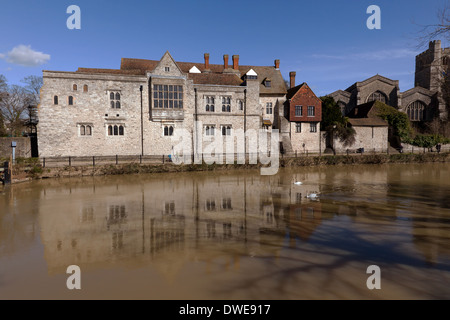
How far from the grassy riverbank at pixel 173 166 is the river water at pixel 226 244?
215 inches

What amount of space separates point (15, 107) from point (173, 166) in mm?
36577

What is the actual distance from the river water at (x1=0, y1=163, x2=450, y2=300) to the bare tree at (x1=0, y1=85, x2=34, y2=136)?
1257 inches

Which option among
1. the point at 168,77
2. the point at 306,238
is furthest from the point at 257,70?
the point at 306,238

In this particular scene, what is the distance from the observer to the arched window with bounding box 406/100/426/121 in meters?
47.2

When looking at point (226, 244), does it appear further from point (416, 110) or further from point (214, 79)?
point (416, 110)

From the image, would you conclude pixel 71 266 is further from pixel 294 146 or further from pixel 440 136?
pixel 440 136

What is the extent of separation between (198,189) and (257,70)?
27.8 m

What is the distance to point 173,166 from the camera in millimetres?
23625

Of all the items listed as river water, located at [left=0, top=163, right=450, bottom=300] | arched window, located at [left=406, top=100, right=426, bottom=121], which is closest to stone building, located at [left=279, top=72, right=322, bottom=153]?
river water, located at [left=0, top=163, right=450, bottom=300]

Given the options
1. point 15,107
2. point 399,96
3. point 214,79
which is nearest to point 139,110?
point 214,79

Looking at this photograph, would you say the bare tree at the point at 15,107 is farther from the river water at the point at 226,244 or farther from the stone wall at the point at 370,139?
the stone wall at the point at 370,139

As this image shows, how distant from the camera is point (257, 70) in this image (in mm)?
38500

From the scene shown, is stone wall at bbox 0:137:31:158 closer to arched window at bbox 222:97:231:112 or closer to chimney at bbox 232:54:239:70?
arched window at bbox 222:97:231:112

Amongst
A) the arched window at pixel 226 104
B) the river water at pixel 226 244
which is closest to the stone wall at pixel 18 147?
the river water at pixel 226 244
